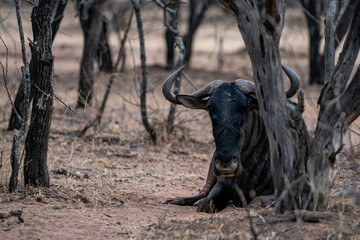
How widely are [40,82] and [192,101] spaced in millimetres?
1750

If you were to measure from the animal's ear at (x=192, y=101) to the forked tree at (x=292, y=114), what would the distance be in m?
1.92

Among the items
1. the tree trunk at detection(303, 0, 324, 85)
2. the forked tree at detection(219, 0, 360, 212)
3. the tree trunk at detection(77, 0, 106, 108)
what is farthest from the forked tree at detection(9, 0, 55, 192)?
the tree trunk at detection(303, 0, 324, 85)

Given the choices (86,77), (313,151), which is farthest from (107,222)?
(86,77)

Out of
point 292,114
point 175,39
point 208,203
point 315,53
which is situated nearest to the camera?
point 292,114

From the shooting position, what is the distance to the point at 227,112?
5.73m

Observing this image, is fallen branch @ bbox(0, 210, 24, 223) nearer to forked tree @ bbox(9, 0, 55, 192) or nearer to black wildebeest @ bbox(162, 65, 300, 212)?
forked tree @ bbox(9, 0, 55, 192)

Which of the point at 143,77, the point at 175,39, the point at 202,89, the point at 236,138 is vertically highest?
the point at 175,39

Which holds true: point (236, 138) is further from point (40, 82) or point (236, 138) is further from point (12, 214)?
point (12, 214)

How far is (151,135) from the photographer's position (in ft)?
31.1

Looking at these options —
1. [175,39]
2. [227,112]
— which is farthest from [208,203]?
[175,39]

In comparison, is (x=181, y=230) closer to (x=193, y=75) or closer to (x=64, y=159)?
(x=64, y=159)

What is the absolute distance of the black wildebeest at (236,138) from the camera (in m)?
5.69

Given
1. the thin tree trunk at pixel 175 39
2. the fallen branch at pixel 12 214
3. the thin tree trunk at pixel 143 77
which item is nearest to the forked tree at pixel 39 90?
the fallen branch at pixel 12 214

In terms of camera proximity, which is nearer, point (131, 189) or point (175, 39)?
point (131, 189)
